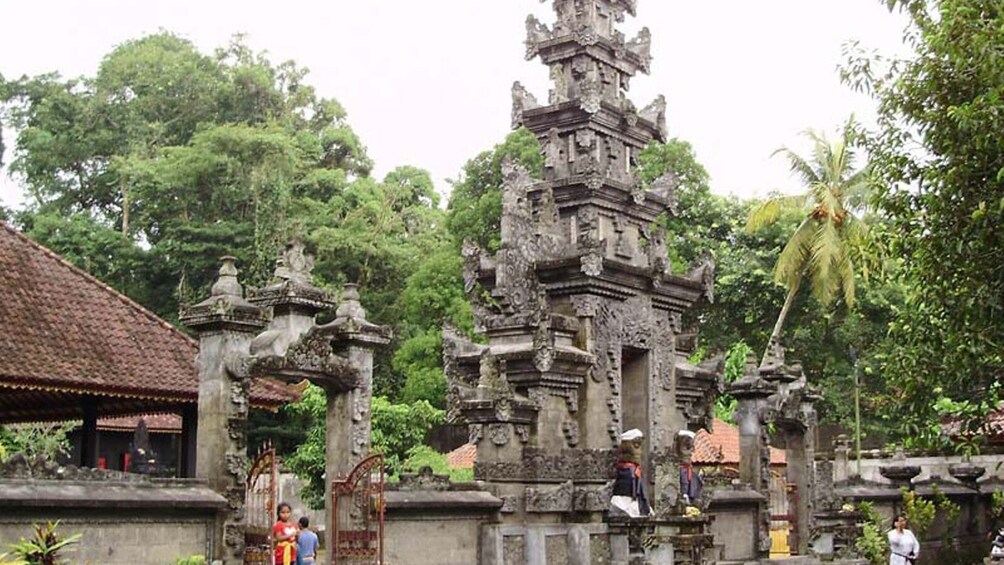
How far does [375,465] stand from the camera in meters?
13.4

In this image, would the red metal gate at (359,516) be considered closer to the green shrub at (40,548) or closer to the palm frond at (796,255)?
the green shrub at (40,548)

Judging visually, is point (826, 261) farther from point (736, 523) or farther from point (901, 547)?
point (901, 547)

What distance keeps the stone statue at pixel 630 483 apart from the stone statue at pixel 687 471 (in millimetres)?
990

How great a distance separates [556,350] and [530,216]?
89.0 inches

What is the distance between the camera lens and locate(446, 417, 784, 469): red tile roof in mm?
30427

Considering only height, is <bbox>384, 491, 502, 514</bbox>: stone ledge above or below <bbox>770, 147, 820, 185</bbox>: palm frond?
below

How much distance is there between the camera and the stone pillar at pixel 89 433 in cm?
1557

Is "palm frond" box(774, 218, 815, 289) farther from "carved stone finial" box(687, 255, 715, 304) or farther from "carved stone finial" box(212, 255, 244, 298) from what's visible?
"carved stone finial" box(212, 255, 244, 298)

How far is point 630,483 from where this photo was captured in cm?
1611

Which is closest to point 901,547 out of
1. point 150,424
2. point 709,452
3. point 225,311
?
point 225,311

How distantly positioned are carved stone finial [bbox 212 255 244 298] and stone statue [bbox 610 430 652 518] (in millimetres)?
5931

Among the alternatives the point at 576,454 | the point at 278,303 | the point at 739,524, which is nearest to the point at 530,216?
the point at 576,454

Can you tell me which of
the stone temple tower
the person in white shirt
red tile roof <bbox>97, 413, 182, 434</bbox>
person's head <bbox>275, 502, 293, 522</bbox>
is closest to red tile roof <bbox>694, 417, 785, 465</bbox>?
the stone temple tower

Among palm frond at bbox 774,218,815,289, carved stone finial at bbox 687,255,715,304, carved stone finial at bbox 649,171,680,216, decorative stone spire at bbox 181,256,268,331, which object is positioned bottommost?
decorative stone spire at bbox 181,256,268,331
